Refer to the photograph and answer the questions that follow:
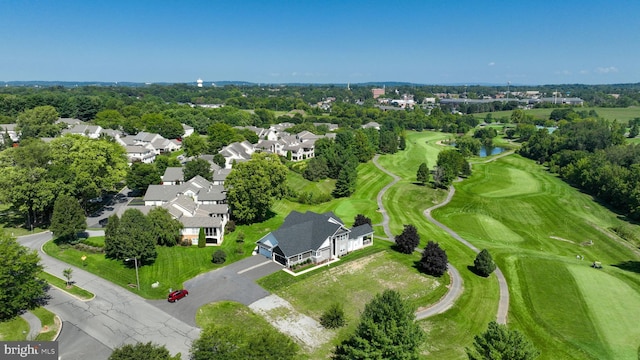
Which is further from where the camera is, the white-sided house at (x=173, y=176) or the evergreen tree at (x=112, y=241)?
the white-sided house at (x=173, y=176)

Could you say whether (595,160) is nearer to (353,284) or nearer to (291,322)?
(353,284)

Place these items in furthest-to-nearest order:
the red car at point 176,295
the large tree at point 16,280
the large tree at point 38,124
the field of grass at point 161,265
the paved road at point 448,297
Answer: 1. the large tree at point 38,124
2. the field of grass at point 161,265
3. the paved road at point 448,297
4. the red car at point 176,295
5. the large tree at point 16,280

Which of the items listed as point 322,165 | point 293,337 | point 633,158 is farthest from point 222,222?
point 633,158

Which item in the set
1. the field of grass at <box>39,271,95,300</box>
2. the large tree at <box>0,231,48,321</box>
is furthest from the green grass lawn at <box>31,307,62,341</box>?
the field of grass at <box>39,271,95,300</box>

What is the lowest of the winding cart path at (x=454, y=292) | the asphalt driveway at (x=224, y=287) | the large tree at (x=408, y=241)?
the winding cart path at (x=454, y=292)

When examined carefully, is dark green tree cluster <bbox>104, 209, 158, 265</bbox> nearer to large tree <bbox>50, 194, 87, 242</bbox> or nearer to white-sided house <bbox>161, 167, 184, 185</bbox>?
large tree <bbox>50, 194, 87, 242</bbox>

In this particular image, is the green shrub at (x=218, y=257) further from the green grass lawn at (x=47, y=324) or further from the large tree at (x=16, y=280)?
the large tree at (x=16, y=280)

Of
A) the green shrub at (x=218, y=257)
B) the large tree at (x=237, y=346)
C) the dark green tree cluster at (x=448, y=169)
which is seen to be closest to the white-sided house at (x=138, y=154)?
the green shrub at (x=218, y=257)
